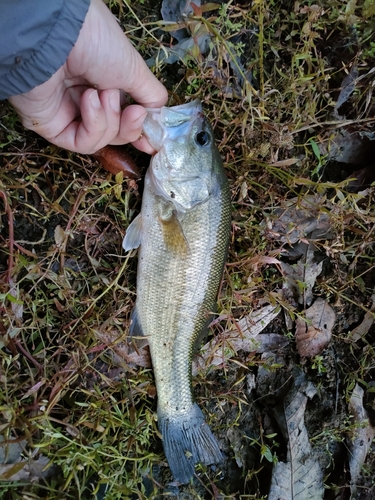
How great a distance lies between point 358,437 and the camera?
2.70 m

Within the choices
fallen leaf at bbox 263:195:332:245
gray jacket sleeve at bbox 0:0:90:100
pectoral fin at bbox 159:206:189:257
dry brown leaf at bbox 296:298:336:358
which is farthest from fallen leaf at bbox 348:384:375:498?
gray jacket sleeve at bbox 0:0:90:100

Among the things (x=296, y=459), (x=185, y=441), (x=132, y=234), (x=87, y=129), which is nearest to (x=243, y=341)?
(x=185, y=441)

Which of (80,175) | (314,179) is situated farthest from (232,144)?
(80,175)

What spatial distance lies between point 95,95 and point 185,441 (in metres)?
1.77

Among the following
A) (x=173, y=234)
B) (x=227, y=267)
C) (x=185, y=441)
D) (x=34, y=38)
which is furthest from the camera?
(x=227, y=267)

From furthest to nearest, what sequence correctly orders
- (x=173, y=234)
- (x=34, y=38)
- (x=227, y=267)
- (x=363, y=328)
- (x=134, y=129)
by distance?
(x=363, y=328)
(x=227, y=267)
(x=173, y=234)
(x=134, y=129)
(x=34, y=38)

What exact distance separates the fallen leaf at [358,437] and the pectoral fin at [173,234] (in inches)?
57.1

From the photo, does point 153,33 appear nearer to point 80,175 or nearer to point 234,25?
point 234,25

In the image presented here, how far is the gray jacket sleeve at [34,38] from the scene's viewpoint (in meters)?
1.60

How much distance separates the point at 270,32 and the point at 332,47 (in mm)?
399

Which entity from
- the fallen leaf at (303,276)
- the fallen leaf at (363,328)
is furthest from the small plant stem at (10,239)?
the fallen leaf at (363,328)

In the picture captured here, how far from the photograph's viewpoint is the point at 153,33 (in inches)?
97.3

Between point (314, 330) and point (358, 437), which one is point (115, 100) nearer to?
point (314, 330)

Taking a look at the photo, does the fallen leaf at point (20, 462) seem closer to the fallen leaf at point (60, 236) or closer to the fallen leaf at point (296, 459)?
the fallen leaf at point (60, 236)
